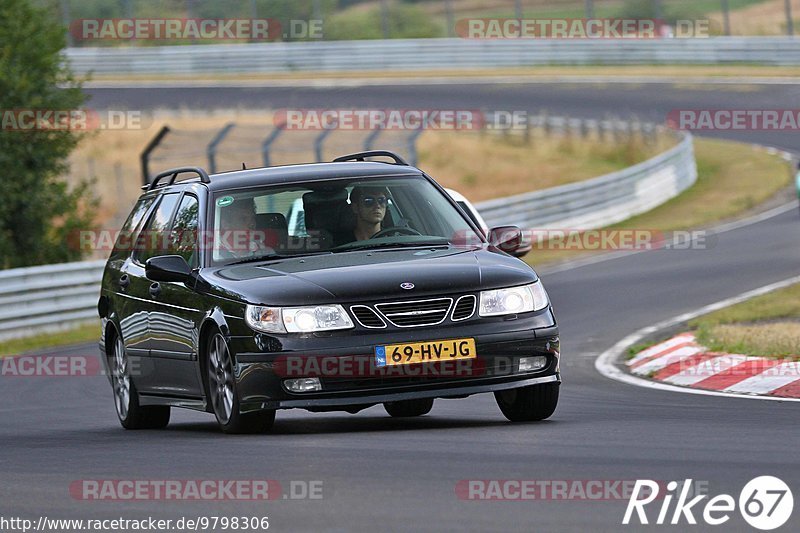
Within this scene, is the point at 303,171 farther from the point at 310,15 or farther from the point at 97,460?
the point at 310,15

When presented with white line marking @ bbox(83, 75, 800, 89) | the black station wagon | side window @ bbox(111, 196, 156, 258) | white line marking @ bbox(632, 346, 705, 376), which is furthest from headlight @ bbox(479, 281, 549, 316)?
white line marking @ bbox(83, 75, 800, 89)

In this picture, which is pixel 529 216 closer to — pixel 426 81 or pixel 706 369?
pixel 706 369

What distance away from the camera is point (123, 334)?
36.0ft

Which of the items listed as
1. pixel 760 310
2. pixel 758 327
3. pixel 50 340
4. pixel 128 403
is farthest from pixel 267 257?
pixel 50 340

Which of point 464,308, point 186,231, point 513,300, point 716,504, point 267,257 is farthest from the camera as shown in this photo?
point 186,231

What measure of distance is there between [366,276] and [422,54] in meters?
44.2

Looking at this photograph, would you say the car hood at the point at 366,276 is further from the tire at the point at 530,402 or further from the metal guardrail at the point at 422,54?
the metal guardrail at the point at 422,54

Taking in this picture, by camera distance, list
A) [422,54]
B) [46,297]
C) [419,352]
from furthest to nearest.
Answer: [422,54] → [46,297] → [419,352]

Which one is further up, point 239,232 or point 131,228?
point 239,232

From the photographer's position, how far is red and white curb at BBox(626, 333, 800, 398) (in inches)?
435

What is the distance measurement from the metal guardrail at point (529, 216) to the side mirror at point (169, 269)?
1109 centimetres

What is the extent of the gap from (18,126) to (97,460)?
58.2ft

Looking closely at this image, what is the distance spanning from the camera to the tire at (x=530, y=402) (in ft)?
30.4

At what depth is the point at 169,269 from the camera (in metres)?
9.62
